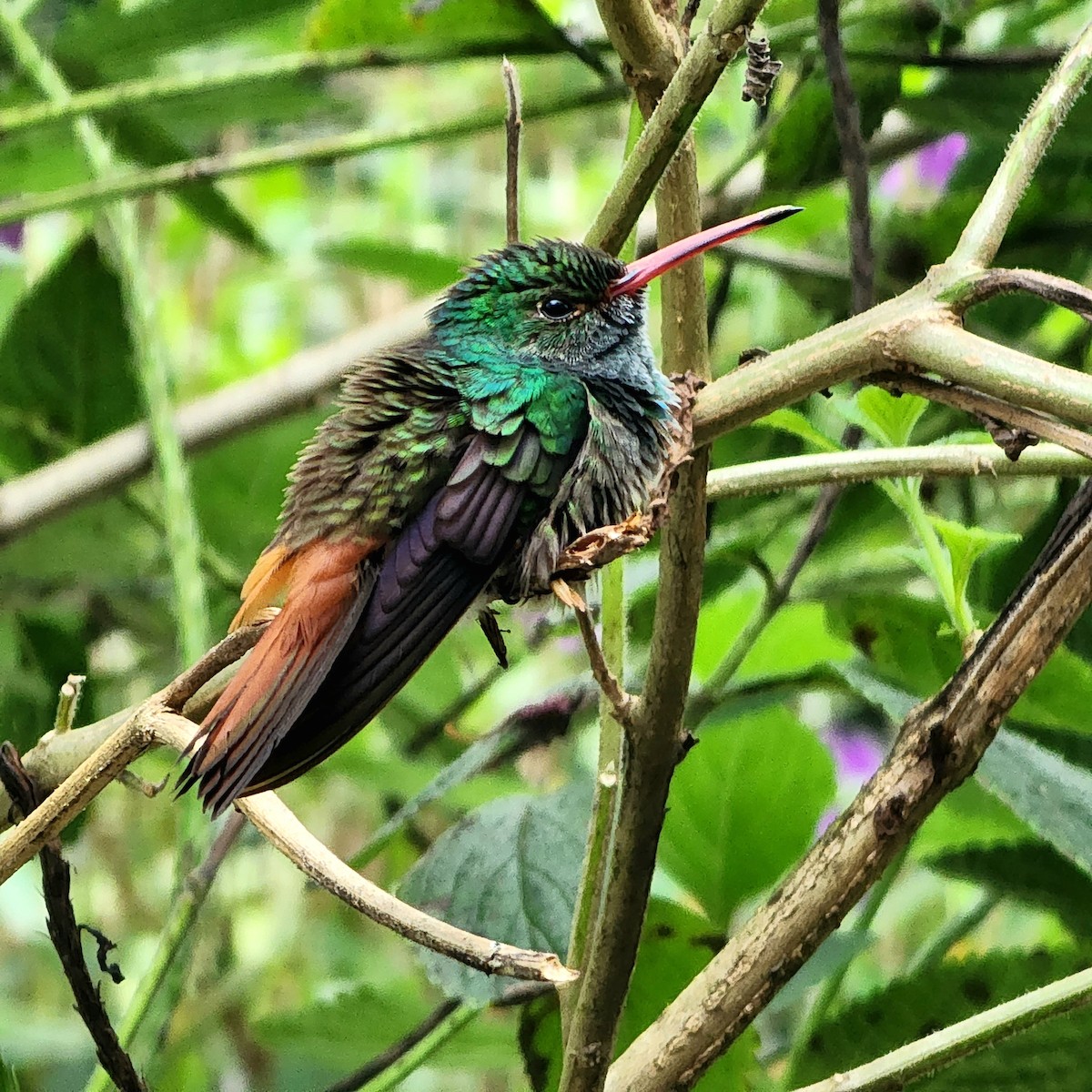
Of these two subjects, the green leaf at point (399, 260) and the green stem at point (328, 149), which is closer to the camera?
the green stem at point (328, 149)

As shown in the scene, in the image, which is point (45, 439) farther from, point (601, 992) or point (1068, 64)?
point (1068, 64)

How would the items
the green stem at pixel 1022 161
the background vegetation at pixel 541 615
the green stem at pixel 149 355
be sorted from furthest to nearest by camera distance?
the green stem at pixel 149 355 < the background vegetation at pixel 541 615 < the green stem at pixel 1022 161

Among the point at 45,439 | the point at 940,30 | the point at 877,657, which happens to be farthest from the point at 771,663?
the point at 45,439

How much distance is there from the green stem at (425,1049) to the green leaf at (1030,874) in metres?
0.52

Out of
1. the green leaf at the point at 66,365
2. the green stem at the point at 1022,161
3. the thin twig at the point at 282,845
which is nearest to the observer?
the thin twig at the point at 282,845

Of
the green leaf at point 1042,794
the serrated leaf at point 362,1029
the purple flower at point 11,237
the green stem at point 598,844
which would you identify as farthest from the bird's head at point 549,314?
the purple flower at point 11,237

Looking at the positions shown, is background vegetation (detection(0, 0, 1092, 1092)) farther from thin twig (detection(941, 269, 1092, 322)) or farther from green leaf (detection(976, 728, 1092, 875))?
thin twig (detection(941, 269, 1092, 322))

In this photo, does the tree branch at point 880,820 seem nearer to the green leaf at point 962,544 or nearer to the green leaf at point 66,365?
the green leaf at point 962,544

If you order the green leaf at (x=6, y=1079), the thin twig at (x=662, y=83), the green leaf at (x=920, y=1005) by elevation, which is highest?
the thin twig at (x=662, y=83)

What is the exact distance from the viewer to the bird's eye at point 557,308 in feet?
5.06

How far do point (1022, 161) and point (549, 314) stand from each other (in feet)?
2.28

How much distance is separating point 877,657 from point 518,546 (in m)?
0.41

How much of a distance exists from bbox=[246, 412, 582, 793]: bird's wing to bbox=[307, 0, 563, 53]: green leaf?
69 cm

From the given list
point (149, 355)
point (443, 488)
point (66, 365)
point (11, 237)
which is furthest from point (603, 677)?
point (11, 237)
